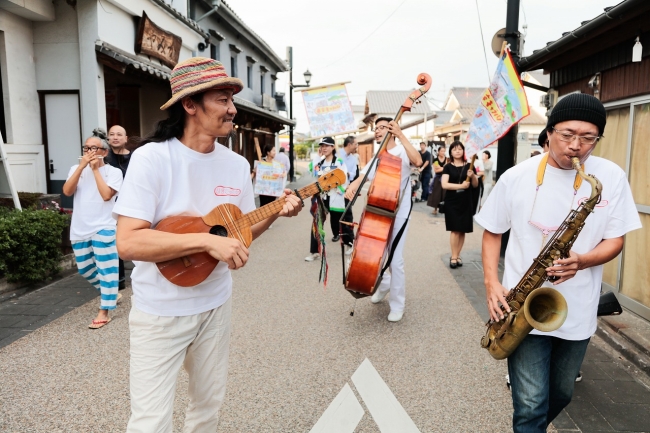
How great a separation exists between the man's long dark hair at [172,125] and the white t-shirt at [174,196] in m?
0.04

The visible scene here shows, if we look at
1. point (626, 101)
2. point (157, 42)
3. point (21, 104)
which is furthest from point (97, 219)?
point (157, 42)

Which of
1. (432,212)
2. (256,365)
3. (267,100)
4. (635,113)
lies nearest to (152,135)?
→ (256,365)

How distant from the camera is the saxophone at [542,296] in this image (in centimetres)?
217

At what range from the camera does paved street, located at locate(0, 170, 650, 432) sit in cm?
329

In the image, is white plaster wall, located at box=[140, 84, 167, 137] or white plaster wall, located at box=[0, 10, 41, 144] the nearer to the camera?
white plaster wall, located at box=[0, 10, 41, 144]

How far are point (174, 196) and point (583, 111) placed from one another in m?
1.90

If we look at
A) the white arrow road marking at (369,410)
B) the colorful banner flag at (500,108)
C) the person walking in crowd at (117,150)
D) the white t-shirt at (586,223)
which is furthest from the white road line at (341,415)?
the colorful banner flag at (500,108)

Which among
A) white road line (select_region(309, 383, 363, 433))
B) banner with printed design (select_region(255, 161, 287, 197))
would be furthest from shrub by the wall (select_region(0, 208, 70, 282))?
banner with printed design (select_region(255, 161, 287, 197))

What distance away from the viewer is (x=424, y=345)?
458 centimetres

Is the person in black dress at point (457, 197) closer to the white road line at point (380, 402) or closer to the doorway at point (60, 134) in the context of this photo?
the white road line at point (380, 402)

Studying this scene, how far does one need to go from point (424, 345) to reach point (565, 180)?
8.59ft

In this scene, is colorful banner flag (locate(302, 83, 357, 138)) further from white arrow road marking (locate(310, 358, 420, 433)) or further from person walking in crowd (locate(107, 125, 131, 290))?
white arrow road marking (locate(310, 358, 420, 433))

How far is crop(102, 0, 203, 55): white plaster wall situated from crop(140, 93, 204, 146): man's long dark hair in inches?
297

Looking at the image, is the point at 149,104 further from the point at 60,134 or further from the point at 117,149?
the point at 117,149
